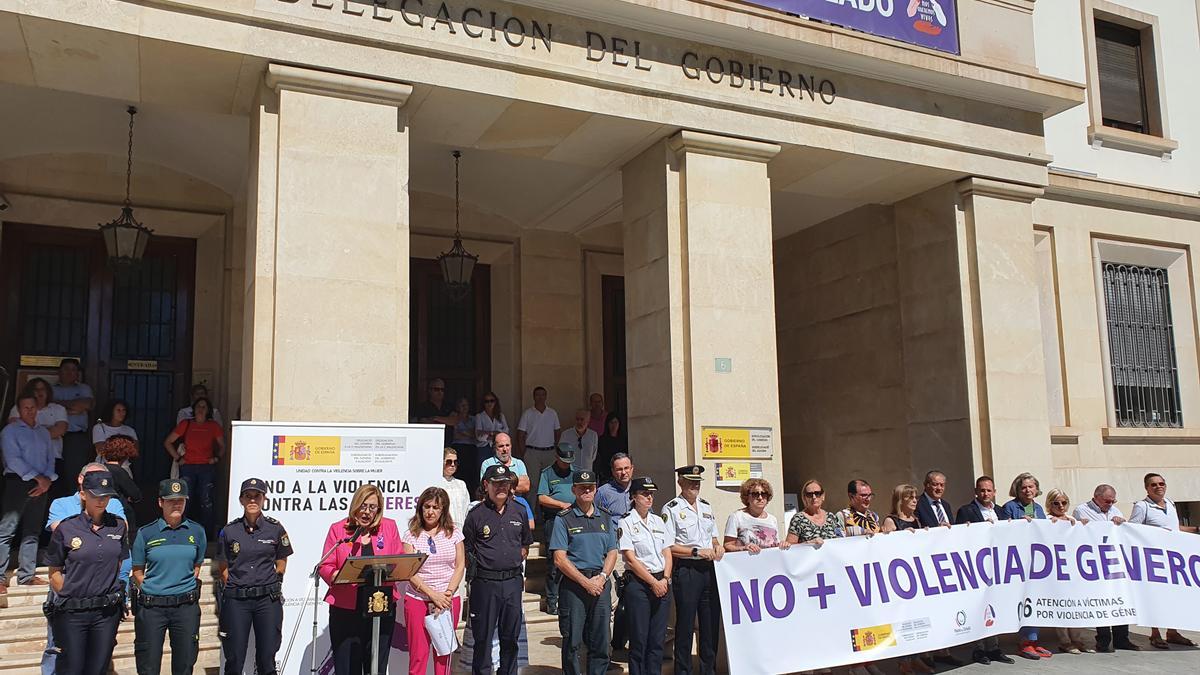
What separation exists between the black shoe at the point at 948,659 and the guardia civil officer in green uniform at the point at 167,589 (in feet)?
21.1

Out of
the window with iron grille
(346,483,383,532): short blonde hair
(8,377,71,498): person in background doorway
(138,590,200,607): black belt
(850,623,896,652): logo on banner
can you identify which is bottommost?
(850,623,896,652): logo on banner

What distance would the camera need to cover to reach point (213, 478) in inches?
418

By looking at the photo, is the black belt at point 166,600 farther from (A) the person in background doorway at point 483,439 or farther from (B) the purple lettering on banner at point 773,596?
(A) the person in background doorway at point 483,439

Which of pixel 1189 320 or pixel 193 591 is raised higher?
pixel 1189 320

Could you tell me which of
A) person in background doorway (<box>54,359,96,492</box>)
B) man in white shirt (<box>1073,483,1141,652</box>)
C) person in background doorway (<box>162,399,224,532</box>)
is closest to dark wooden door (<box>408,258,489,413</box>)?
person in background doorway (<box>162,399,224,532</box>)

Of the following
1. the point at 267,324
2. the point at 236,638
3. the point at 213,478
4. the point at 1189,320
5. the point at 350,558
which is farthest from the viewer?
the point at 1189,320

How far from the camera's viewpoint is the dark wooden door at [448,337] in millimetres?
13992

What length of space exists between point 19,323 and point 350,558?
8.22 meters

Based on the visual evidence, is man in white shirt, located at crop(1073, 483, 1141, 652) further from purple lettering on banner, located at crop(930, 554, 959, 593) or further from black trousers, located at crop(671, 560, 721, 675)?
black trousers, located at crop(671, 560, 721, 675)

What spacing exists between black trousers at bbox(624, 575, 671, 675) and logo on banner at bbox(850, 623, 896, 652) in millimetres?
1718

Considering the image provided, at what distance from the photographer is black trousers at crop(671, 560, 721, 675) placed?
780 centimetres

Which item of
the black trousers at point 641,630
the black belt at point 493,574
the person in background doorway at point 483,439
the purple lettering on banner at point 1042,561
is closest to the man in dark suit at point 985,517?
the purple lettering on banner at point 1042,561

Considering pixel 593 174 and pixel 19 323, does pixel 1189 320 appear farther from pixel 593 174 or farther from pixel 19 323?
pixel 19 323

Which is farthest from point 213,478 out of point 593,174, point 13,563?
point 593,174
